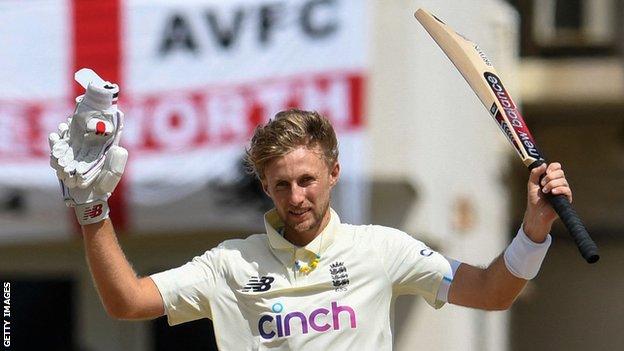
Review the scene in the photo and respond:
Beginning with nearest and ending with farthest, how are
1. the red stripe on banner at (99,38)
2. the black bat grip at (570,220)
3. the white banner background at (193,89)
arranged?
the black bat grip at (570,220) < the white banner background at (193,89) < the red stripe on banner at (99,38)

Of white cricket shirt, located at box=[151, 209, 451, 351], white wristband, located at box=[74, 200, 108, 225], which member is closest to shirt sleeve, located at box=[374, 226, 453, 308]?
white cricket shirt, located at box=[151, 209, 451, 351]

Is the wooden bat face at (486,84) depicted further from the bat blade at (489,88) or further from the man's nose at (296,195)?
→ the man's nose at (296,195)

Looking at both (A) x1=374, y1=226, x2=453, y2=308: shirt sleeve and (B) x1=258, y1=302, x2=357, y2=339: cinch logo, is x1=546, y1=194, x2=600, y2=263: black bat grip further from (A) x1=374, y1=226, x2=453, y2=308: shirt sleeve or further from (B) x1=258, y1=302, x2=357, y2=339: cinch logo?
(B) x1=258, y1=302, x2=357, y2=339: cinch logo

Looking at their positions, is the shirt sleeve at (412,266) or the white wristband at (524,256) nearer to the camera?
the white wristband at (524,256)

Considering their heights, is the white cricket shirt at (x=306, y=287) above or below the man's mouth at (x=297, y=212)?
below

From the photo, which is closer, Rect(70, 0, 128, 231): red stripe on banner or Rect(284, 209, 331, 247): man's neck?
Rect(284, 209, 331, 247): man's neck

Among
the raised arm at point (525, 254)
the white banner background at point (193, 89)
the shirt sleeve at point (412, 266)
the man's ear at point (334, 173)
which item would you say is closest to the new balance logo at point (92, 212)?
the man's ear at point (334, 173)

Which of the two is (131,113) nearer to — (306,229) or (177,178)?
(177,178)

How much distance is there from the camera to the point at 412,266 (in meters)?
3.76

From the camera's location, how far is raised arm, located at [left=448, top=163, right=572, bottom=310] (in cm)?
356

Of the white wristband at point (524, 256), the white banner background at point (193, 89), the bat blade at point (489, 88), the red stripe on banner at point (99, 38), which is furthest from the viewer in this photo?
the red stripe on banner at point (99, 38)

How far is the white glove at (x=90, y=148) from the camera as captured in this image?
3531 mm

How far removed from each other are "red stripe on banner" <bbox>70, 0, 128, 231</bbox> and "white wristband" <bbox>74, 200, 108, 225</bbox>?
579cm

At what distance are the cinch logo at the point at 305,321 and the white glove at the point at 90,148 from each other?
1.67ft
